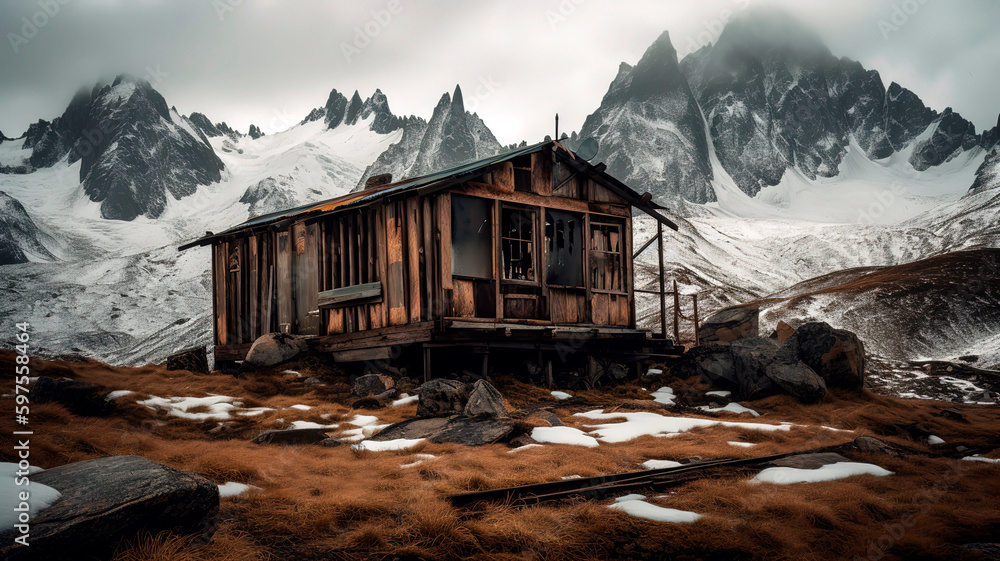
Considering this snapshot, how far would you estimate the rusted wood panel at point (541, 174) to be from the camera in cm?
1516

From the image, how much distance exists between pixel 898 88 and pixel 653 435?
7525 inches

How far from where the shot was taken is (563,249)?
15266 millimetres

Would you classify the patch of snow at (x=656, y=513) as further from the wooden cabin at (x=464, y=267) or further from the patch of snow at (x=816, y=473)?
the wooden cabin at (x=464, y=267)

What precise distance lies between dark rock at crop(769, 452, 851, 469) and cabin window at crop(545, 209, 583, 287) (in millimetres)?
8006

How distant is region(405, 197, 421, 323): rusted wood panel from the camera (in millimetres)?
13391

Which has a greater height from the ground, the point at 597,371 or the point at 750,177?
the point at 750,177

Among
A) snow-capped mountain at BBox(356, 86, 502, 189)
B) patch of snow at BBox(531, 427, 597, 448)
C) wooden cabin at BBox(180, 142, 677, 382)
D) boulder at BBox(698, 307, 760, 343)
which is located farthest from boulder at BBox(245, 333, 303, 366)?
snow-capped mountain at BBox(356, 86, 502, 189)

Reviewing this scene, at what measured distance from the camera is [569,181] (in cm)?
1577

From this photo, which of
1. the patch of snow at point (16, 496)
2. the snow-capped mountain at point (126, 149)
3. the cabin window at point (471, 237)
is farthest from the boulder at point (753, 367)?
the snow-capped mountain at point (126, 149)

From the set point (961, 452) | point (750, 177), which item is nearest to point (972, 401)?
point (961, 452)

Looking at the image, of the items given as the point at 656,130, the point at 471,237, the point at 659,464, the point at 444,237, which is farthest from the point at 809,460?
the point at 656,130

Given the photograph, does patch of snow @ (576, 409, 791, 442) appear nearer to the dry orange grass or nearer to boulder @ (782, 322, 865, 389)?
the dry orange grass

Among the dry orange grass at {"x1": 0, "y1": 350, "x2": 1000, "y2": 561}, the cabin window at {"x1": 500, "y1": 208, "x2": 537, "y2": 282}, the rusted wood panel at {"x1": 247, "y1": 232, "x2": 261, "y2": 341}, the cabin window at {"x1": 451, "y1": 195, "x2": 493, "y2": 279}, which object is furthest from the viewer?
the rusted wood panel at {"x1": 247, "y1": 232, "x2": 261, "y2": 341}

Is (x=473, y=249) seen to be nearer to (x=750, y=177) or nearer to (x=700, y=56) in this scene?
(x=750, y=177)
